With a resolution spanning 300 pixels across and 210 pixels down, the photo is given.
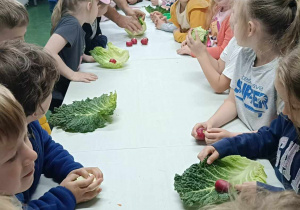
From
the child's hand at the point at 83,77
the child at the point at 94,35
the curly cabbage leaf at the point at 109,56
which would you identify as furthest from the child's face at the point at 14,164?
the child at the point at 94,35

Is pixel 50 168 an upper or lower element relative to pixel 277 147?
lower

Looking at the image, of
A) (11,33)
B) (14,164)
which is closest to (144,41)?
(11,33)

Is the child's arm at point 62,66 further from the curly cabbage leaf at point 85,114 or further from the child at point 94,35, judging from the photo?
the child at point 94,35

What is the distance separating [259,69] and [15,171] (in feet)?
4.00

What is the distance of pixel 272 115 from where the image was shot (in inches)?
68.5

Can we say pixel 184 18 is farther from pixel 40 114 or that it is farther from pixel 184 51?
pixel 40 114

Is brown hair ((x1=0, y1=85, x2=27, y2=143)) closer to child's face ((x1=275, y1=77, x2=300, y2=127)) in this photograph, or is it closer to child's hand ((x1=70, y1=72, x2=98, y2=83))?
child's face ((x1=275, y1=77, x2=300, y2=127))

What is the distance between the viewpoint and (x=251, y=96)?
1796mm

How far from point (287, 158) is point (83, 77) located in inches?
54.4

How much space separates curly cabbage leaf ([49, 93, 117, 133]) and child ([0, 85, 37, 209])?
69cm

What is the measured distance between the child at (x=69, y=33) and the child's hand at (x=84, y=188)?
1198 mm

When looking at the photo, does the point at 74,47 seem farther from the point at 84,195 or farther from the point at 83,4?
the point at 84,195

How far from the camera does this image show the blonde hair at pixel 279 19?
5.33ft

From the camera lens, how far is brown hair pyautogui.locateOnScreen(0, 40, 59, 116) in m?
1.29
